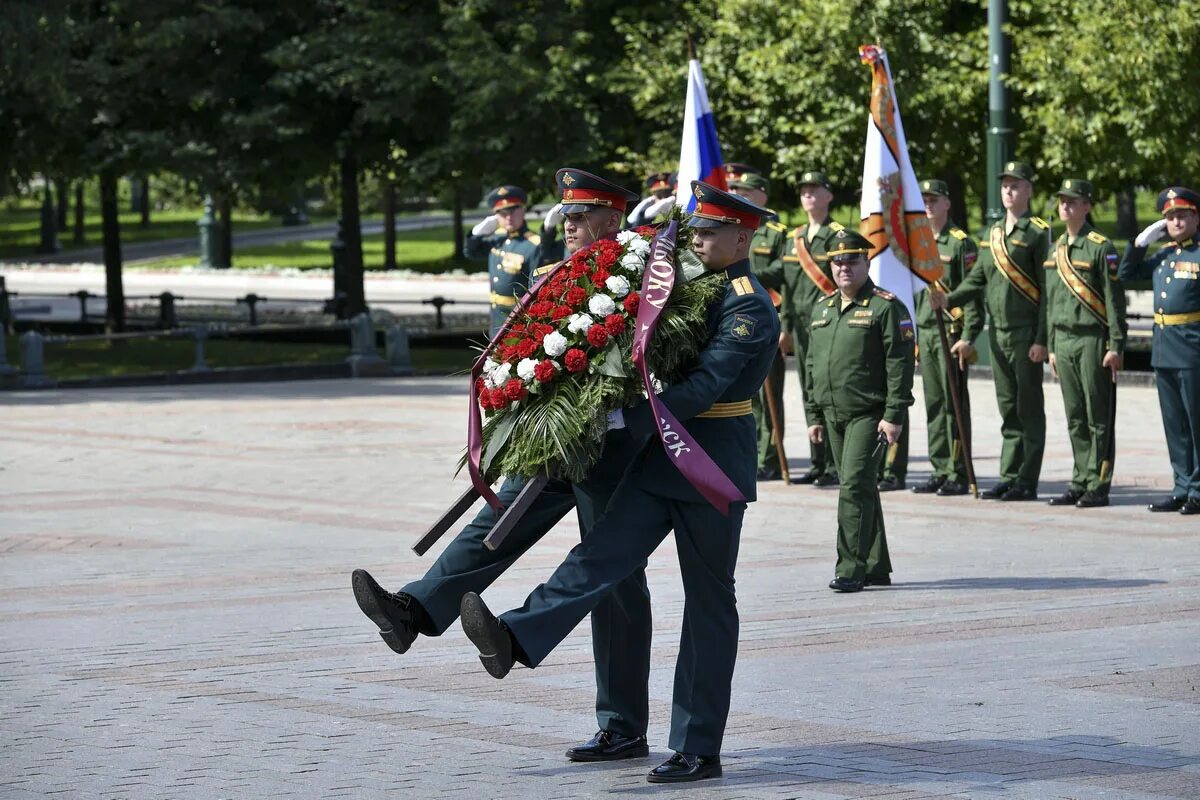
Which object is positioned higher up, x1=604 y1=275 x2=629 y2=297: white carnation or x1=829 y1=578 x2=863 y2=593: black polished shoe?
x1=604 y1=275 x2=629 y2=297: white carnation

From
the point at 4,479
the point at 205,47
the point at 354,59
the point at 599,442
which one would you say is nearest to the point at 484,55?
the point at 354,59

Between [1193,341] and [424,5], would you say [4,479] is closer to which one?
[1193,341]

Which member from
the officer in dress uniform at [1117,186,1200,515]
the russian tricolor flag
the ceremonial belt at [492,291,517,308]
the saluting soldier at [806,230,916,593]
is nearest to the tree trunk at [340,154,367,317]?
the ceremonial belt at [492,291,517,308]

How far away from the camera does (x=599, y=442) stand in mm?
6461

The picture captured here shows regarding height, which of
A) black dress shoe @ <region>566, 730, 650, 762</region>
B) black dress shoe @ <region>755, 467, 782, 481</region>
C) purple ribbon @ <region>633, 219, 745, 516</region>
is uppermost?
purple ribbon @ <region>633, 219, 745, 516</region>

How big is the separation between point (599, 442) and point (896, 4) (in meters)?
17.7

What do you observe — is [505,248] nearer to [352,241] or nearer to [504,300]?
[504,300]

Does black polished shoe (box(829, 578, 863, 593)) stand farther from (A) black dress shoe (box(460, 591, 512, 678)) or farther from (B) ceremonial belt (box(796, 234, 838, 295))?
(B) ceremonial belt (box(796, 234, 838, 295))

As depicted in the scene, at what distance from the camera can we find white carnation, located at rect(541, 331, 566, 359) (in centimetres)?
648

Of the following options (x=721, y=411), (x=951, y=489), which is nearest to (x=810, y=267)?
(x=951, y=489)

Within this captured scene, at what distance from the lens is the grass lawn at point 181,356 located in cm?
2678

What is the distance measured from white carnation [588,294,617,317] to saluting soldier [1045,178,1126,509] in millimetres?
7457

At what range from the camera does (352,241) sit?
29891 millimetres

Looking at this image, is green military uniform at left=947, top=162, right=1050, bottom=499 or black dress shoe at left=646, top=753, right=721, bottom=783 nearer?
black dress shoe at left=646, top=753, right=721, bottom=783
